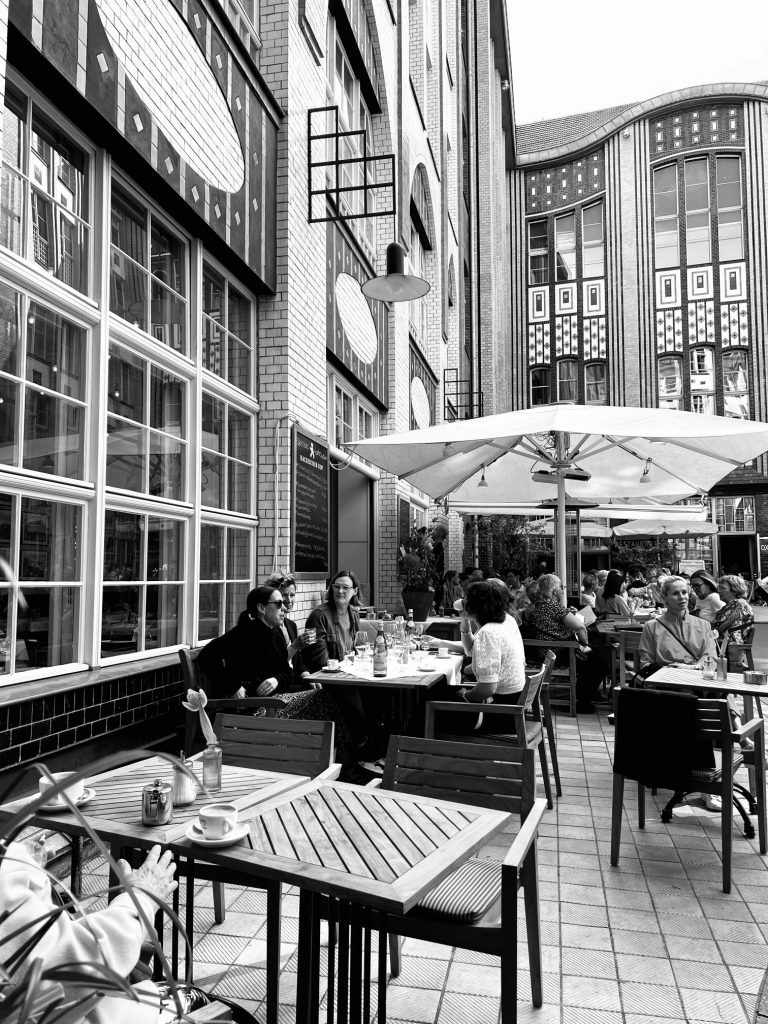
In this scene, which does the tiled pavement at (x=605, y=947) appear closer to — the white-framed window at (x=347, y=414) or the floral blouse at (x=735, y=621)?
the floral blouse at (x=735, y=621)

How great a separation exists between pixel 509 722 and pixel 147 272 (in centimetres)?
374

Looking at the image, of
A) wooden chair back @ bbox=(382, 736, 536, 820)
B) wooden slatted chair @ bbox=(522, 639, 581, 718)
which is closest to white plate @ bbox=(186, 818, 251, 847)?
wooden chair back @ bbox=(382, 736, 536, 820)

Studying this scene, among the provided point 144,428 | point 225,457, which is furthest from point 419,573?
point 144,428

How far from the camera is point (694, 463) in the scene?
754 cm

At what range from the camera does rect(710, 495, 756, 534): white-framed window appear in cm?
2869

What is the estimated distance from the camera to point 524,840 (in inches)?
96.5

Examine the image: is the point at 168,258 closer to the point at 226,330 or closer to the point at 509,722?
the point at 226,330

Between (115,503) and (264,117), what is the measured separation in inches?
157

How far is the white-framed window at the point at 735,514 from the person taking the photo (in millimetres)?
28688

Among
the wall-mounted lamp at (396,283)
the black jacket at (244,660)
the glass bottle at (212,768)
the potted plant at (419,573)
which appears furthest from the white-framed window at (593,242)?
the glass bottle at (212,768)

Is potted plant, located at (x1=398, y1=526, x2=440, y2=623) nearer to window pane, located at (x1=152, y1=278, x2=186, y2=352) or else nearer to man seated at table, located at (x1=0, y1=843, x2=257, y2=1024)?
window pane, located at (x1=152, y1=278, x2=186, y2=352)

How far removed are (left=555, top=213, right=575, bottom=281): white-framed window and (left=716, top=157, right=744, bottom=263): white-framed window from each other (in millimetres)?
5299

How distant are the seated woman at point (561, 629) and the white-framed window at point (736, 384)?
72.7 ft

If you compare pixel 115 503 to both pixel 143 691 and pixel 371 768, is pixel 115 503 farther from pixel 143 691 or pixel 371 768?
pixel 371 768
